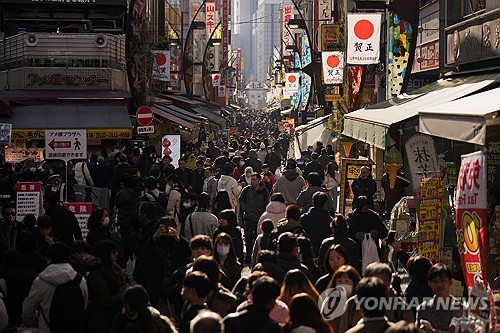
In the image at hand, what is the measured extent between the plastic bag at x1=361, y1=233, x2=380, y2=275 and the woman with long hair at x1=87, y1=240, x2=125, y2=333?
3.51 m

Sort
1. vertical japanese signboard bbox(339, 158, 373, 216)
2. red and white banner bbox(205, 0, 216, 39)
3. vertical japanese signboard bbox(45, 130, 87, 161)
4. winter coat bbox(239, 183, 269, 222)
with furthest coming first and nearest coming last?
1. red and white banner bbox(205, 0, 216, 39)
2. vertical japanese signboard bbox(339, 158, 373, 216)
3. winter coat bbox(239, 183, 269, 222)
4. vertical japanese signboard bbox(45, 130, 87, 161)

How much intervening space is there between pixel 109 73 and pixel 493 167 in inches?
697

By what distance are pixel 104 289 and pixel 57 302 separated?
43cm

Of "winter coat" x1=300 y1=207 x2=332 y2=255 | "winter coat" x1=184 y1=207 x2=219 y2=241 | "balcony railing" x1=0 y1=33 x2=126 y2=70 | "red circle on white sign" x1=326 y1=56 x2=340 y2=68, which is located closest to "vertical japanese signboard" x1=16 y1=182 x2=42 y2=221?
"winter coat" x1=184 y1=207 x2=219 y2=241

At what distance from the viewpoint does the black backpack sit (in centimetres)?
815

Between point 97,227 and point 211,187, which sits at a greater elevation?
point 97,227

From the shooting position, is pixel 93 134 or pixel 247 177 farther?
pixel 93 134

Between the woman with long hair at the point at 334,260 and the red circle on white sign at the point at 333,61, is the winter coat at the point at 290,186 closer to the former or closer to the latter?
the woman with long hair at the point at 334,260

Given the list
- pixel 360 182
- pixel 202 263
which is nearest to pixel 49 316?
pixel 202 263

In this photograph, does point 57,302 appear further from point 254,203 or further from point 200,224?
point 254,203

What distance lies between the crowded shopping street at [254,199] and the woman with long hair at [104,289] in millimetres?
18

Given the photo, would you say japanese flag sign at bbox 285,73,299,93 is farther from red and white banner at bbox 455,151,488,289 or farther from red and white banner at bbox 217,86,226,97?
red and white banner at bbox 455,151,488,289

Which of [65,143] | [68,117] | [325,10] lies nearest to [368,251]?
[65,143]

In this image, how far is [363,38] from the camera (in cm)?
2412
